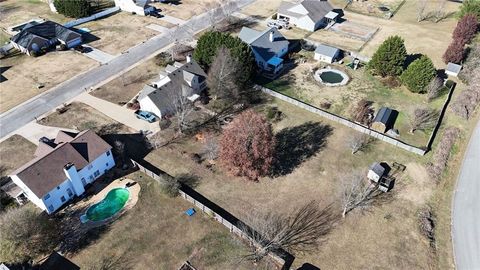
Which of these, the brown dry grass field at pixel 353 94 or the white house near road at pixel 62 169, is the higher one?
the white house near road at pixel 62 169

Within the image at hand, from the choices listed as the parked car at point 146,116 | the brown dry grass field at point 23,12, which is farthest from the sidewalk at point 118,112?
the brown dry grass field at point 23,12

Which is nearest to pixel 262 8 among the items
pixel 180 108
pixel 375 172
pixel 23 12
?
pixel 180 108

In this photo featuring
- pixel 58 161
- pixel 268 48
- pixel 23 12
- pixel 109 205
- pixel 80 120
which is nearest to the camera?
pixel 58 161

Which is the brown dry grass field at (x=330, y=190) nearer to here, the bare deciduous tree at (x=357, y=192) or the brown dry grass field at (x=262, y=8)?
the bare deciduous tree at (x=357, y=192)

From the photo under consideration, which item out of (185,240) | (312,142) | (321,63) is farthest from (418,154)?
(185,240)

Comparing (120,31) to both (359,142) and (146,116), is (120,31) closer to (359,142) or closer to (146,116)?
(146,116)

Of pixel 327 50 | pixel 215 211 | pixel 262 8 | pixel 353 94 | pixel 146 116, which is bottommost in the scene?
pixel 215 211

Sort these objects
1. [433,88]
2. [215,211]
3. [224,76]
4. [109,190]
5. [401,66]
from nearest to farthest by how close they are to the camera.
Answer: [215,211] < [109,190] < [224,76] < [433,88] < [401,66]

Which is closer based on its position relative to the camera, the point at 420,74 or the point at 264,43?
the point at 420,74
